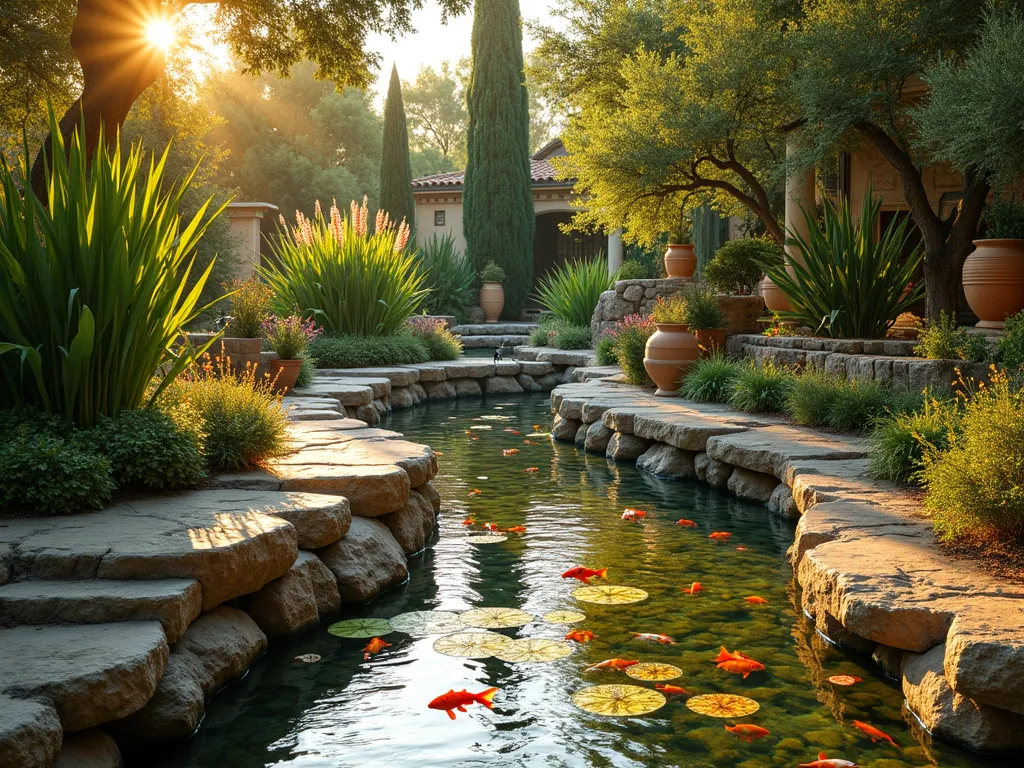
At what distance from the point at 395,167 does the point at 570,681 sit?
22.0 m

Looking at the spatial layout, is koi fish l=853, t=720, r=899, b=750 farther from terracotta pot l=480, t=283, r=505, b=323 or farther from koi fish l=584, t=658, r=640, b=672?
terracotta pot l=480, t=283, r=505, b=323

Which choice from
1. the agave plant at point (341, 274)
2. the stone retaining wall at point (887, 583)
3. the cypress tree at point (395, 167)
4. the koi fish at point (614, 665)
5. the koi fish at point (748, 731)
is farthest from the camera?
the cypress tree at point (395, 167)

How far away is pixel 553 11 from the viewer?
1683 centimetres

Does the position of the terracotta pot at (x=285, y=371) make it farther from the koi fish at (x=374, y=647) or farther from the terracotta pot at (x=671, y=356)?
the koi fish at (x=374, y=647)

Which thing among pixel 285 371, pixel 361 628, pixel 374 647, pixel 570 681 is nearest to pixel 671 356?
pixel 285 371

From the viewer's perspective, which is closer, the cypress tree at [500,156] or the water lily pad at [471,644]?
the water lily pad at [471,644]

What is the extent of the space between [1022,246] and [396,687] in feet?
24.8

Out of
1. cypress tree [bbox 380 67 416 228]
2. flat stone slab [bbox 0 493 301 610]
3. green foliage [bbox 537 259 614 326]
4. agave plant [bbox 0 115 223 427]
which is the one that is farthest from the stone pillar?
flat stone slab [bbox 0 493 301 610]

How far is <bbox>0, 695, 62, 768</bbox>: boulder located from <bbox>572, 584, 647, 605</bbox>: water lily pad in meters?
2.52

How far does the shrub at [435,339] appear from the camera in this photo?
1455cm

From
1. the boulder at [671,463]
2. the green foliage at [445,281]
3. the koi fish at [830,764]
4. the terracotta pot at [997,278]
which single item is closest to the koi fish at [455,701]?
the koi fish at [830,764]

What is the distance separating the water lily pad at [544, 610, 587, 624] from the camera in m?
4.34

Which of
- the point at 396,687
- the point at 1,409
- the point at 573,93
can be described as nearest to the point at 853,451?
the point at 396,687

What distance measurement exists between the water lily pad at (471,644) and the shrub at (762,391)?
16.7ft
